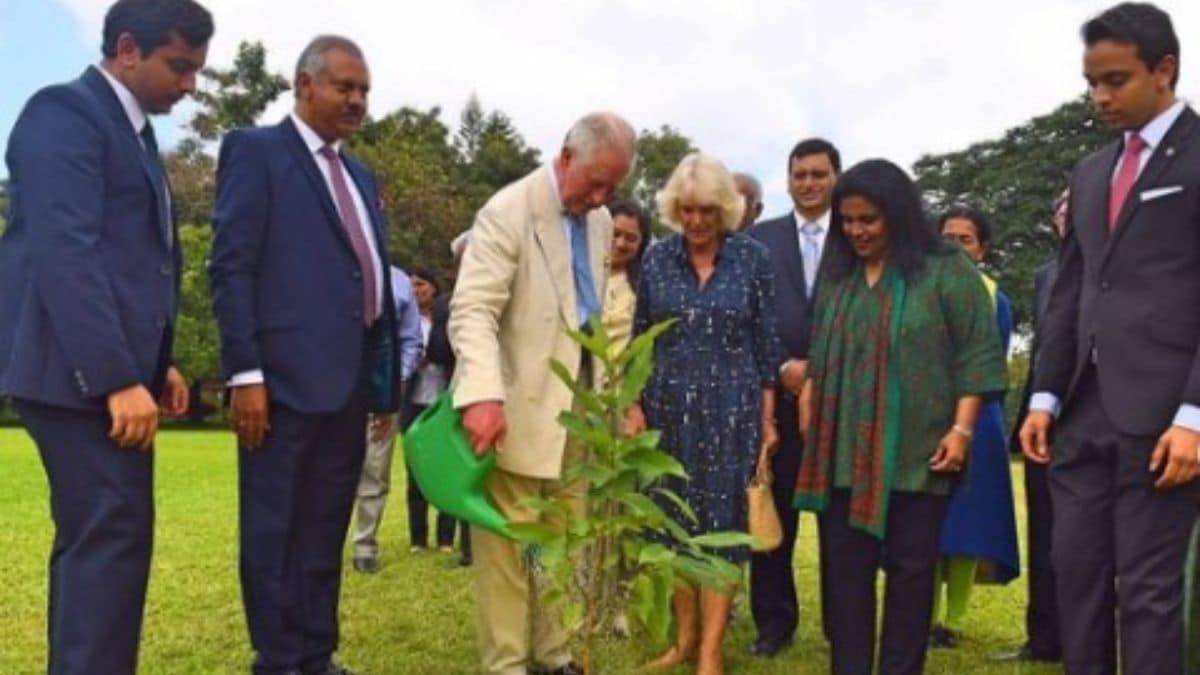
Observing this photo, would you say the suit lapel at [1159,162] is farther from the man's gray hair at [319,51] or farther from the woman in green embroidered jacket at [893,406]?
the man's gray hair at [319,51]

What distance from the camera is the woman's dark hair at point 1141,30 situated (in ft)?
12.5

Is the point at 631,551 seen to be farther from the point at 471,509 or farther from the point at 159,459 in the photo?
the point at 159,459

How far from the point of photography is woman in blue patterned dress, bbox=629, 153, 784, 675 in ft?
16.5

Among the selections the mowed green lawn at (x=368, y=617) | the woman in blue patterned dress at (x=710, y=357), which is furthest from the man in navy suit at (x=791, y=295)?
the woman in blue patterned dress at (x=710, y=357)

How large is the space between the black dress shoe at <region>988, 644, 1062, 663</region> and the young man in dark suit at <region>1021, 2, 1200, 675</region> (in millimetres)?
1770

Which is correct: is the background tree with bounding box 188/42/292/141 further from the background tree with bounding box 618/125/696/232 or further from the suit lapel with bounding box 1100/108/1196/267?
the suit lapel with bounding box 1100/108/1196/267

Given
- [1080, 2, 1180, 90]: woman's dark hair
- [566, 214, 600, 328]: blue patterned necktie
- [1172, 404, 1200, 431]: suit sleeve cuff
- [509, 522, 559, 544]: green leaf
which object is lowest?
[509, 522, 559, 544]: green leaf

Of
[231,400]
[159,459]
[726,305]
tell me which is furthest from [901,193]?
[159,459]

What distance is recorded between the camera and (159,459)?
64.3 feet

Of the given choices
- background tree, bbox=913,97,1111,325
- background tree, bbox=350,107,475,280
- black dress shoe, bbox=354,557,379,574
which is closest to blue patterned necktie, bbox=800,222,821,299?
black dress shoe, bbox=354,557,379,574

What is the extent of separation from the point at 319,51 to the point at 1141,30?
8.77 feet

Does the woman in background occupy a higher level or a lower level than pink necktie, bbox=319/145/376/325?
lower

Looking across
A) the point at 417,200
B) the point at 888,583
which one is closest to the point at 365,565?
the point at 888,583

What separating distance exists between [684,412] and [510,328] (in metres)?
0.72
